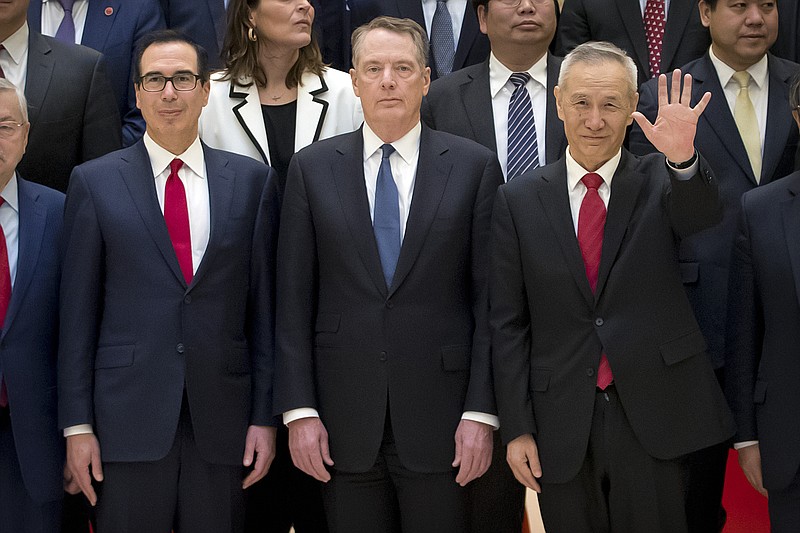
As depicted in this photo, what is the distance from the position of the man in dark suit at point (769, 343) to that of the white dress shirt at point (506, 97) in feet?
2.38

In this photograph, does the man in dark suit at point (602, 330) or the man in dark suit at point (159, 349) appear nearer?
the man in dark suit at point (602, 330)

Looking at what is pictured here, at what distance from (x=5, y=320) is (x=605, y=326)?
147cm

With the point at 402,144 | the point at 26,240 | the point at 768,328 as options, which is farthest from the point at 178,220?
the point at 768,328

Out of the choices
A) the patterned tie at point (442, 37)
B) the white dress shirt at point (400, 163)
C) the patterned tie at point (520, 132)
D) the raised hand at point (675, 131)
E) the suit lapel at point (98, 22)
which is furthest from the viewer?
the patterned tie at point (442, 37)

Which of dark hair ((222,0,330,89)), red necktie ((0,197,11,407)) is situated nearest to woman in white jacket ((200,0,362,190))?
dark hair ((222,0,330,89))

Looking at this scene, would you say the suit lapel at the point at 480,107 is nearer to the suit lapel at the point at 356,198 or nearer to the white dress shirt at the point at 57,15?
the suit lapel at the point at 356,198

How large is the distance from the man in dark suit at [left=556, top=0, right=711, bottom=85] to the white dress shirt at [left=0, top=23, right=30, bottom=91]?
5.58ft

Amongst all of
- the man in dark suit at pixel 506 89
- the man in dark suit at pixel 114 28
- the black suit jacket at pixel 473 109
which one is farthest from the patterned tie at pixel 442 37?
the man in dark suit at pixel 114 28

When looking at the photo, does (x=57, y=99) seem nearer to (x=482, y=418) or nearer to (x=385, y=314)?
(x=385, y=314)

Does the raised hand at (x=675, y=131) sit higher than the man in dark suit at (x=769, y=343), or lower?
higher

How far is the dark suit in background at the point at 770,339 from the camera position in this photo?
2.79m

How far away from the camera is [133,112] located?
3.63 m

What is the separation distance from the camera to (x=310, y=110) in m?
3.44

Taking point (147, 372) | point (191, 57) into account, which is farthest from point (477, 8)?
point (147, 372)
